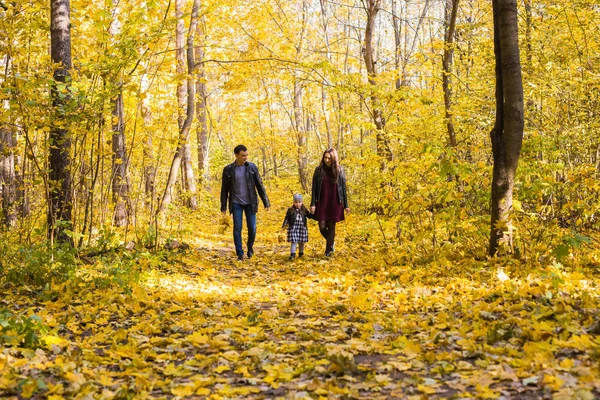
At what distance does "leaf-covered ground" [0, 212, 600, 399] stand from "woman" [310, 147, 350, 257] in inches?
69.1

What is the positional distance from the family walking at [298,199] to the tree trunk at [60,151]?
2695 mm

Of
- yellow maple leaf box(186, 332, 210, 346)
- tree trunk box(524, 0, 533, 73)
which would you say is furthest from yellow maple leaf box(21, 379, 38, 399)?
tree trunk box(524, 0, 533, 73)

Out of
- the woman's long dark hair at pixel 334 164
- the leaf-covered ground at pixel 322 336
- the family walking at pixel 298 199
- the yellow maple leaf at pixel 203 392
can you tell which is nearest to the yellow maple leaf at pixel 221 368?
the leaf-covered ground at pixel 322 336

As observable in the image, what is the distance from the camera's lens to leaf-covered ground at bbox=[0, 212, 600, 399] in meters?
3.19

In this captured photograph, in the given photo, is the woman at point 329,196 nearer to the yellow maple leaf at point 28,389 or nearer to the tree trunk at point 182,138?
the tree trunk at point 182,138

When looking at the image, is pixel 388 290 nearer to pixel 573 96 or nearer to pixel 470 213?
pixel 470 213

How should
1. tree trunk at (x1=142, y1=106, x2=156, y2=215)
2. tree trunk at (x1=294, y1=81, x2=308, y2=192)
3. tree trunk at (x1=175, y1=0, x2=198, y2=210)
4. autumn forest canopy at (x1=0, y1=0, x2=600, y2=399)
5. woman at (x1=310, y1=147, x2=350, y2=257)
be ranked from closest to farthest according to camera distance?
autumn forest canopy at (x1=0, y1=0, x2=600, y2=399), tree trunk at (x1=142, y1=106, x2=156, y2=215), woman at (x1=310, y1=147, x2=350, y2=257), tree trunk at (x1=175, y1=0, x2=198, y2=210), tree trunk at (x1=294, y1=81, x2=308, y2=192)

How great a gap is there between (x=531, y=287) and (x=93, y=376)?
3946mm

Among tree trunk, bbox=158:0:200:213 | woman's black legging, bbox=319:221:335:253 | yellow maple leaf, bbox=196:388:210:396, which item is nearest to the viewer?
yellow maple leaf, bbox=196:388:210:396

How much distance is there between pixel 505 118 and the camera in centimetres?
629

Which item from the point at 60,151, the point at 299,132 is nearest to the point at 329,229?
the point at 60,151

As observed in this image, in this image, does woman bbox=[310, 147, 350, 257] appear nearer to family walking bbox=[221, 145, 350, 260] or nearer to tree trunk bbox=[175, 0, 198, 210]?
family walking bbox=[221, 145, 350, 260]

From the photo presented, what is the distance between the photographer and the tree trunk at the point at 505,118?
6121 millimetres

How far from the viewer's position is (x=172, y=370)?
3.67 meters
